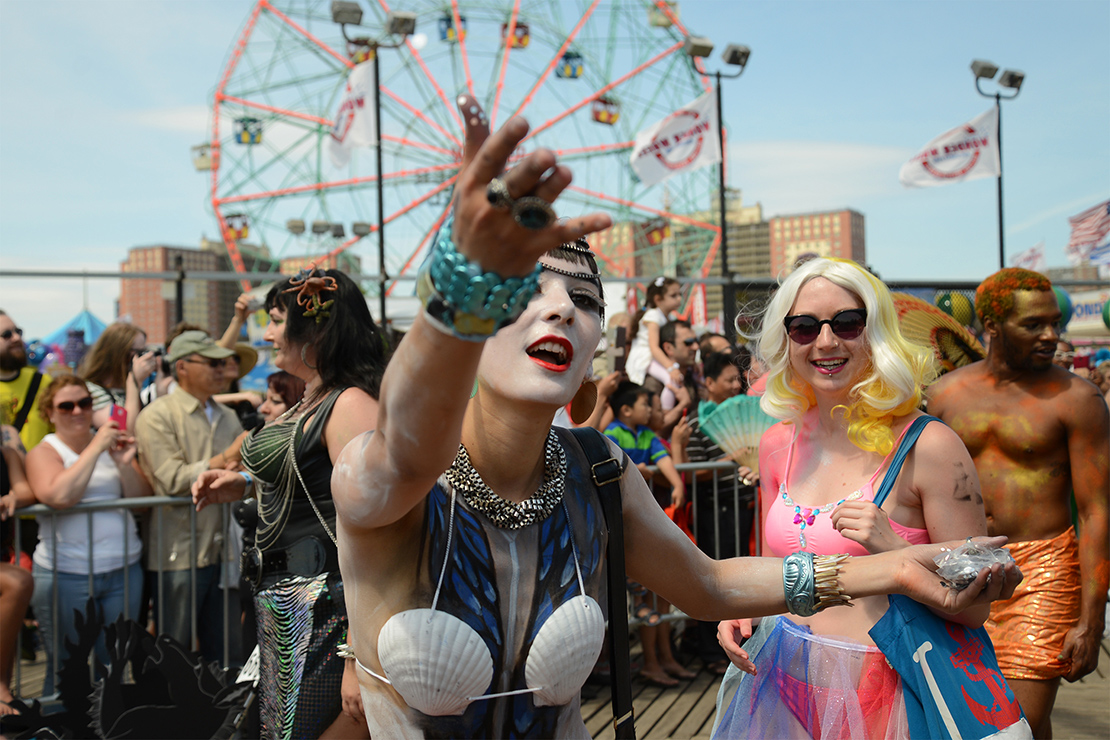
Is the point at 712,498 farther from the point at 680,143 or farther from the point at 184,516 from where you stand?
the point at 680,143

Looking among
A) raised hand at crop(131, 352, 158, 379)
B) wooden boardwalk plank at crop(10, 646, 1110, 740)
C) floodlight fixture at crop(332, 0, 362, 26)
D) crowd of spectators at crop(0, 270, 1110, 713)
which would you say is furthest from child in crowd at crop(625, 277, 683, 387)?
floodlight fixture at crop(332, 0, 362, 26)

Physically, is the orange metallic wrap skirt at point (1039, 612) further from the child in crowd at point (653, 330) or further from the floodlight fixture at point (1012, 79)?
the floodlight fixture at point (1012, 79)

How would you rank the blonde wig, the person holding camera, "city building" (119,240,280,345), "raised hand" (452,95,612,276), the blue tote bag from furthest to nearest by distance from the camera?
"city building" (119,240,280,345)
the person holding camera
the blonde wig
the blue tote bag
"raised hand" (452,95,612,276)

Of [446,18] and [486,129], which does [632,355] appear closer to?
[486,129]

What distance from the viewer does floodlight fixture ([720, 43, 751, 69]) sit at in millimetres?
10078

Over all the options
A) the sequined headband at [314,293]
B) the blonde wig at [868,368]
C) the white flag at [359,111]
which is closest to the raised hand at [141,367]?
the sequined headband at [314,293]

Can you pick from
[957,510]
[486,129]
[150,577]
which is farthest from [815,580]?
[150,577]

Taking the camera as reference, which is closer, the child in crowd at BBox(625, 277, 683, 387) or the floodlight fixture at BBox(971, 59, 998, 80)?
the child in crowd at BBox(625, 277, 683, 387)

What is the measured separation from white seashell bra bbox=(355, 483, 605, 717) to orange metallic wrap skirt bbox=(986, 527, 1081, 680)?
2.33m

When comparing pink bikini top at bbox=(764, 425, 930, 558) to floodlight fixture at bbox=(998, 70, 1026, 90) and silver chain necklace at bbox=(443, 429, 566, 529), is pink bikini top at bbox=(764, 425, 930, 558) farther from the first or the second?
floodlight fixture at bbox=(998, 70, 1026, 90)

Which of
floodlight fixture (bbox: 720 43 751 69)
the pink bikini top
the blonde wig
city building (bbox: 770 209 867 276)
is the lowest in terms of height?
the pink bikini top

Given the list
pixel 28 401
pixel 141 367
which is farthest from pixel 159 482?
pixel 28 401

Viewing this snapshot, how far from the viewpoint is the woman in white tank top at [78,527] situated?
4031 millimetres

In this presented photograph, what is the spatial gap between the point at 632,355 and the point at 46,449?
4008 mm
